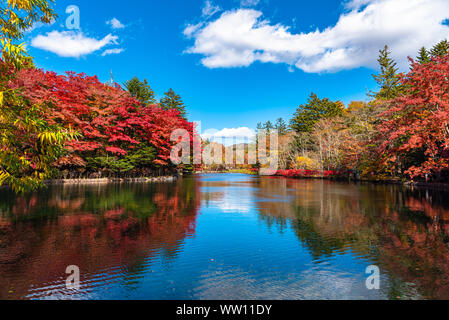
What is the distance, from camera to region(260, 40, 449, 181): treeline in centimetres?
1633

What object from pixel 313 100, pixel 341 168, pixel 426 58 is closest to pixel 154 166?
pixel 341 168

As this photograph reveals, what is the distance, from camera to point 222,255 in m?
4.64

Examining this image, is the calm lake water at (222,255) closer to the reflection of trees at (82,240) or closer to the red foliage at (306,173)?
the reflection of trees at (82,240)

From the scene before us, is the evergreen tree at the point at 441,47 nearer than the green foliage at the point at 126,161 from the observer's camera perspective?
No

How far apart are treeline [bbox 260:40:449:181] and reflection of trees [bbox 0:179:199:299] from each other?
16.4 m

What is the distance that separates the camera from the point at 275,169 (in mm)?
44375

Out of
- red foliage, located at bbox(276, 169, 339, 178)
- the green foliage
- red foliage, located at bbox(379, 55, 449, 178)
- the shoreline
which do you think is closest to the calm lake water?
red foliage, located at bbox(379, 55, 449, 178)

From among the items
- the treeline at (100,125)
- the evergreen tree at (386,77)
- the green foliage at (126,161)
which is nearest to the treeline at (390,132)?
the evergreen tree at (386,77)

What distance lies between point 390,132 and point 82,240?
2275cm

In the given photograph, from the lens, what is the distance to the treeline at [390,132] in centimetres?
1633

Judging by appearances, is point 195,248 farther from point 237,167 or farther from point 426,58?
point 237,167

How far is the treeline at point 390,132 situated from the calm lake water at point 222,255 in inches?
436
